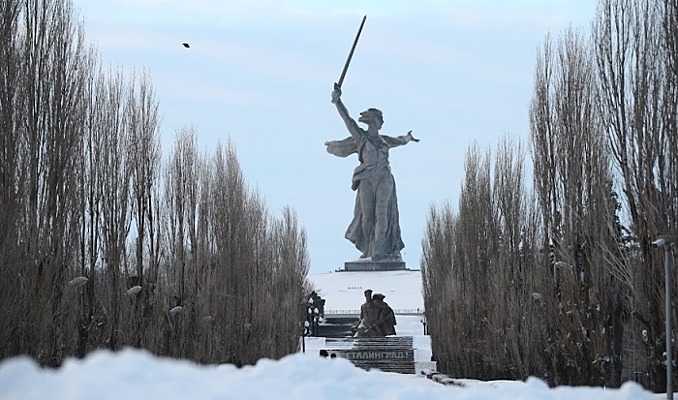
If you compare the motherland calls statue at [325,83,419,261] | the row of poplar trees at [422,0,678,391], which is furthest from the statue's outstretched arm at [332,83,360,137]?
Result: the row of poplar trees at [422,0,678,391]

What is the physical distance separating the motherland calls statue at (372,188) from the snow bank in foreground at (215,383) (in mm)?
53716

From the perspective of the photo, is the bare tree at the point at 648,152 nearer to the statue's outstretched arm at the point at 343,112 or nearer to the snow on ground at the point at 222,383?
the snow on ground at the point at 222,383

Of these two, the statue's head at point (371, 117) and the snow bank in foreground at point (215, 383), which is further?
the statue's head at point (371, 117)

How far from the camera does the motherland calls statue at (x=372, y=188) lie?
218 ft

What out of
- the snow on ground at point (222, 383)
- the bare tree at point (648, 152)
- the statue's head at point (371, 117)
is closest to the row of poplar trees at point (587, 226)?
the bare tree at point (648, 152)

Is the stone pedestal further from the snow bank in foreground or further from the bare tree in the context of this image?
the snow bank in foreground

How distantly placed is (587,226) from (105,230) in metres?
10.7

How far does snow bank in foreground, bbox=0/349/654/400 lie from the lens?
5968mm

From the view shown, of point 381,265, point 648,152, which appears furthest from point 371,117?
point 648,152

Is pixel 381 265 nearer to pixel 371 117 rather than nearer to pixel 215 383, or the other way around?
pixel 371 117

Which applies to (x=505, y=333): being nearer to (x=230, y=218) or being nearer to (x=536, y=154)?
(x=536, y=154)

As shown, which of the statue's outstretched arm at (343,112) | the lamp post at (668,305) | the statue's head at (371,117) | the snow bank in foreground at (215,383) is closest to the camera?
the snow bank in foreground at (215,383)

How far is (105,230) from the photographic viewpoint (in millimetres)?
25219

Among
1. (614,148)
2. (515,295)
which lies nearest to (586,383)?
(614,148)
